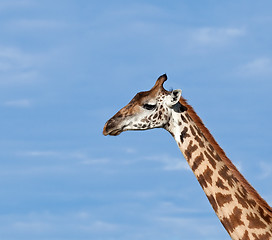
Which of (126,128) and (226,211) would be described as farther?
(126,128)

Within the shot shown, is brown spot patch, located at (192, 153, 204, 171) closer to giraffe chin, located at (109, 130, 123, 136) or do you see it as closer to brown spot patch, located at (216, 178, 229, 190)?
brown spot patch, located at (216, 178, 229, 190)

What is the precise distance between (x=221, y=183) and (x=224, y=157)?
0.68m

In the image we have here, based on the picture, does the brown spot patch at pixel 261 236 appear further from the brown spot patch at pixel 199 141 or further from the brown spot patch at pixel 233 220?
the brown spot patch at pixel 199 141

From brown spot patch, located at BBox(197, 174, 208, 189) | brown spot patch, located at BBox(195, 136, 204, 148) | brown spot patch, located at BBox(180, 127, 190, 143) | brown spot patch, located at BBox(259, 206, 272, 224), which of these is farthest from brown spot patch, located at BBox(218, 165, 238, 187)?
brown spot patch, located at BBox(180, 127, 190, 143)

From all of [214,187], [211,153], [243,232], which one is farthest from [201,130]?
[243,232]

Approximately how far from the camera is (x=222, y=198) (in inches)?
408

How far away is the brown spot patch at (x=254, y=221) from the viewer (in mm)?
10227

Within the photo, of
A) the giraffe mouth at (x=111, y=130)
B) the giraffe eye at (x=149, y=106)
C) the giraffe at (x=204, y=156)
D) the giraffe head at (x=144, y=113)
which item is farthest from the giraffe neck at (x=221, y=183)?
the giraffe mouth at (x=111, y=130)

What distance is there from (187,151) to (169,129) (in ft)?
2.14

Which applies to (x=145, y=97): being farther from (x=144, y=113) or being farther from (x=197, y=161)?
(x=197, y=161)

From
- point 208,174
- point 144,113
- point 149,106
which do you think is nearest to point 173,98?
point 149,106

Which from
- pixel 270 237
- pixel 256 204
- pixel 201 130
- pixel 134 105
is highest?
pixel 134 105

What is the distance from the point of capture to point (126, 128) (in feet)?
36.6

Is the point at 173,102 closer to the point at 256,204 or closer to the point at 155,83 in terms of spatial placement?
the point at 155,83
